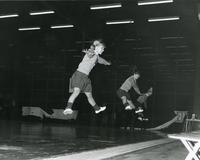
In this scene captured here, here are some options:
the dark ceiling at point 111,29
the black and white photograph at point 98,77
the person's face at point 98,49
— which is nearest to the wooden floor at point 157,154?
the black and white photograph at point 98,77

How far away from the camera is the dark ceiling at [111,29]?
1229cm

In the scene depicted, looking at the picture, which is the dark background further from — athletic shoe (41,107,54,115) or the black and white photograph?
athletic shoe (41,107,54,115)

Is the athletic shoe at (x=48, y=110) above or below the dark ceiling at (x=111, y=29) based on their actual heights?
below

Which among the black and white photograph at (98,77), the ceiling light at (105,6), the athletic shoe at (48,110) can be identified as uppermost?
the ceiling light at (105,6)

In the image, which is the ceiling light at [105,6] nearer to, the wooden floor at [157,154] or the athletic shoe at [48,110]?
the wooden floor at [157,154]

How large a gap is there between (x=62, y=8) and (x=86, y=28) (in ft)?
5.85

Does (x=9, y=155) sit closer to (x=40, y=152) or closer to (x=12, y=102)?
(x=40, y=152)

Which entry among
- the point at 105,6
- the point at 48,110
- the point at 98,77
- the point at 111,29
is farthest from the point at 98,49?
the point at 98,77

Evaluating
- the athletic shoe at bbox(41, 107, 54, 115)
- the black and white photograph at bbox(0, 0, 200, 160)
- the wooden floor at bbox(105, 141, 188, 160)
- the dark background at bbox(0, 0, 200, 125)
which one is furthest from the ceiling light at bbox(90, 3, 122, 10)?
the athletic shoe at bbox(41, 107, 54, 115)

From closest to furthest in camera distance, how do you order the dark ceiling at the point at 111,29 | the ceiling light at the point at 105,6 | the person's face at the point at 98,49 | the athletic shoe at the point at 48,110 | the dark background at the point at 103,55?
the person's face at the point at 98,49, the ceiling light at the point at 105,6, the dark ceiling at the point at 111,29, the dark background at the point at 103,55, the athletic shoe at the point at 48,110

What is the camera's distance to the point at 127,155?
23.0ft

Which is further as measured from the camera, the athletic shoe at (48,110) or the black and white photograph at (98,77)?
the athletic shoe at (48,110)

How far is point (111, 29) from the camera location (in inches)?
574

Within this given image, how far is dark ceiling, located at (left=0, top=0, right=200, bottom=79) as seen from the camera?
1229 centimetres
